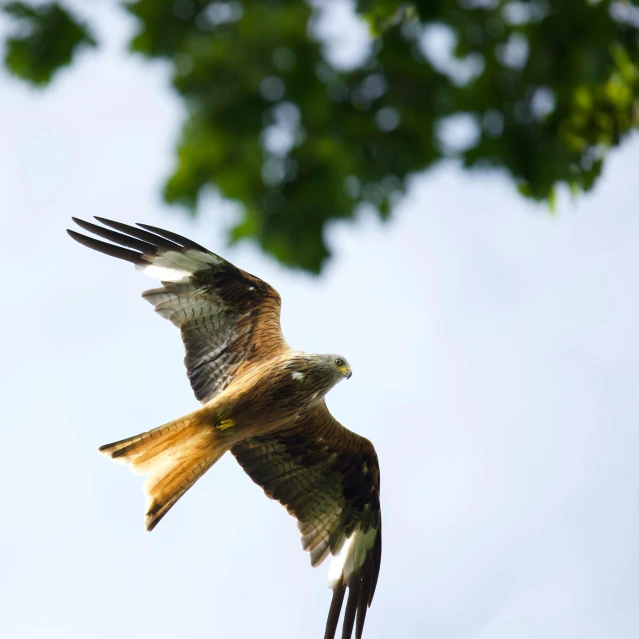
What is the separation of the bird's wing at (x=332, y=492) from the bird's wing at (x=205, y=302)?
94 centimetres

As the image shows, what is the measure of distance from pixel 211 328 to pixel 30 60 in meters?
6.05

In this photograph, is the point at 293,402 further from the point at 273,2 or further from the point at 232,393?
the point at 273,2

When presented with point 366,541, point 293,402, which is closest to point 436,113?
point 293,402

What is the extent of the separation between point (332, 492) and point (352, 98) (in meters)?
7.04

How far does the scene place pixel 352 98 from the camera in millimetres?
3465

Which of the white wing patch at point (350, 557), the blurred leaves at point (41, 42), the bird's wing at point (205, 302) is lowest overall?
the blurred leaves at point (41, 42)

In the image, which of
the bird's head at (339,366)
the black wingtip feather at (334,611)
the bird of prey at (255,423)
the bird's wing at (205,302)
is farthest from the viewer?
the black wingtip feather at (334,611)

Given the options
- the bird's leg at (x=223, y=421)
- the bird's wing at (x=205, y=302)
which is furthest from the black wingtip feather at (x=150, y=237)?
the bird's leg at (x=223, y=421)

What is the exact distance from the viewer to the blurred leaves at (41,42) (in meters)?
3.31

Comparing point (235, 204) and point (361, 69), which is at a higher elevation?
point (361, 69)

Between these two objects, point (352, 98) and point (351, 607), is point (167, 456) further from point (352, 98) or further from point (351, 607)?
point (352, 98)

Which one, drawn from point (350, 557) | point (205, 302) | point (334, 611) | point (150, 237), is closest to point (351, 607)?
point (334, 611)

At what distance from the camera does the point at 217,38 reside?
3.20 m

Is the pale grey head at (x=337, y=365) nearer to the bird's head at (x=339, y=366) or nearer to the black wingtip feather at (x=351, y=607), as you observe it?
the bird's head at (x=339, y=366)
